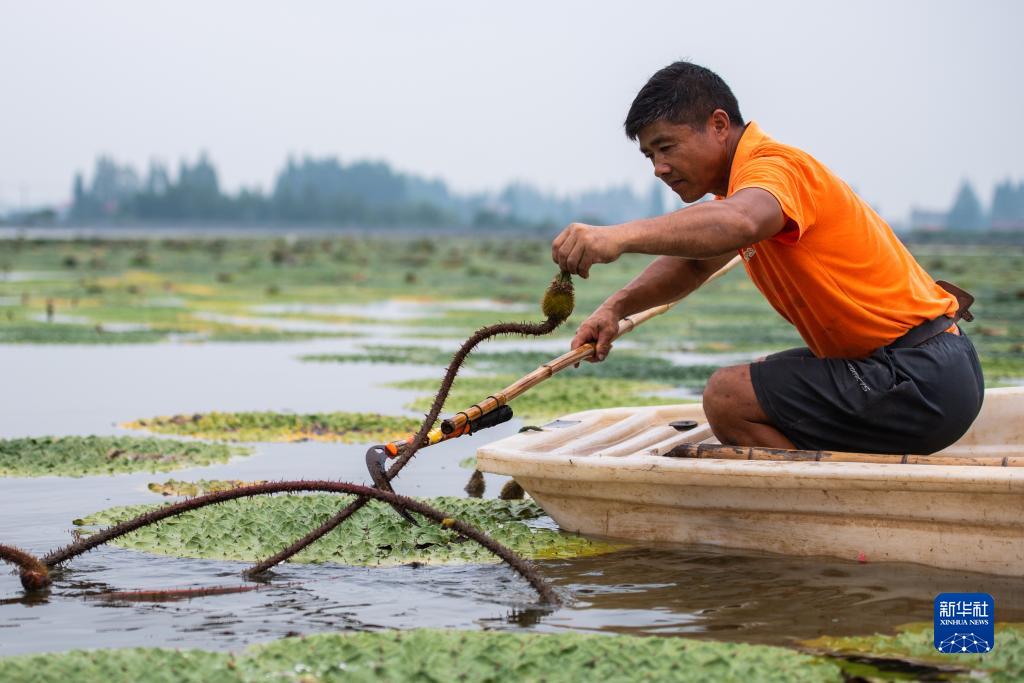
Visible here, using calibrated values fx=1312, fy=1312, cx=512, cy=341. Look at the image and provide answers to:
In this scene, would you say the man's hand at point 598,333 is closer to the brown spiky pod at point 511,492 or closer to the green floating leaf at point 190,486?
the brown spiky pod at point 511,492

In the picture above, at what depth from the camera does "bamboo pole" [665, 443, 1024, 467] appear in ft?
14.9

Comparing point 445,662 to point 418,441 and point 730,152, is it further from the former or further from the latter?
point 730,152

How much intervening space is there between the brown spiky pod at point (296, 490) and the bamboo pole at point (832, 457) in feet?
2.92

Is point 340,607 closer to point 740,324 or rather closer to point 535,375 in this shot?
point 535,375

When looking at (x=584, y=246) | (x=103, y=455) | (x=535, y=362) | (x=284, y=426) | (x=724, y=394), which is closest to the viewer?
(x=584, y=246)

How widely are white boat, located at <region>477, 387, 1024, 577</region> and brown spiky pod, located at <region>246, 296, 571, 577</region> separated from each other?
0.36 metres

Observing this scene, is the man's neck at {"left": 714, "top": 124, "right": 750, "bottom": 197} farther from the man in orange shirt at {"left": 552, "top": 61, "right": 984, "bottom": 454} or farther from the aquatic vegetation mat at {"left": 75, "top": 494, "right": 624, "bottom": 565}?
the aquatic vegetation mat at {"left": 75, "top": 494, "right": 624, "bottom": 565}

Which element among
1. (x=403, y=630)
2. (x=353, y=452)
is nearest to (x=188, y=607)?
(x=403, y=630)

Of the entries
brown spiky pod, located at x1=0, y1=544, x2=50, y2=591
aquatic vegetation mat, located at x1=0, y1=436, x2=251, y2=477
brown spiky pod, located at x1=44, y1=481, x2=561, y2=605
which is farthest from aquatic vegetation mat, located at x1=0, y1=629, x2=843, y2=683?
→ aquatic vegetation mat, located at x1=0, y1=436, x2=251, y2=477

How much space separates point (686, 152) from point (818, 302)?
70cm

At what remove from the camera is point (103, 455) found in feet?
22.3

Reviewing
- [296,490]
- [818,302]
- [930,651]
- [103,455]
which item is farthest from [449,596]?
[103,455]

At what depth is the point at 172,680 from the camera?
11.1ft

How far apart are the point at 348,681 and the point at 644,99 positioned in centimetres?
229
